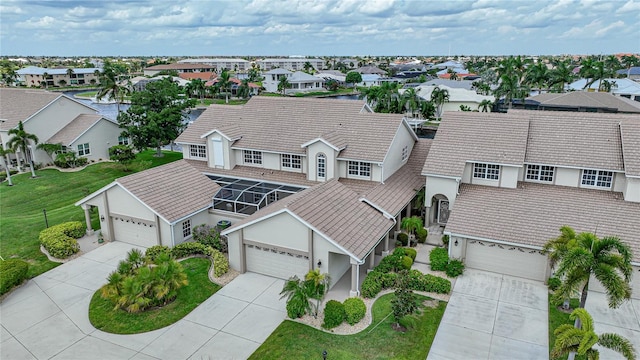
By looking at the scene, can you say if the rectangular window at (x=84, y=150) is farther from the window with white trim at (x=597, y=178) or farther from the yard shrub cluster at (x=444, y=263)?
the window with white trim at (x=597, y=178)

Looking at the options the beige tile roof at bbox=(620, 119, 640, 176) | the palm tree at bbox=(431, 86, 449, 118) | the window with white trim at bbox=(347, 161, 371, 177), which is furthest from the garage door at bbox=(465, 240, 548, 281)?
the palm tree at bbox=(431, 86, 449, 118)

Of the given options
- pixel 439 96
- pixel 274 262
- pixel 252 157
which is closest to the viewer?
pixel 274 262

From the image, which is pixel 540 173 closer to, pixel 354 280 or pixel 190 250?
pixel 354 280

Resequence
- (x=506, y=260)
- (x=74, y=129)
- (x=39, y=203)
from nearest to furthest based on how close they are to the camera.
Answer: (x=506, y=260)
(x=39, y=203)
(x=74, y=129)

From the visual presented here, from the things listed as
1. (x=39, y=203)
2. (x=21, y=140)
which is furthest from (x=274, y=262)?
(x=21, y=140)

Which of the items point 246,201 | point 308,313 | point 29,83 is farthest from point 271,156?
point 29,83

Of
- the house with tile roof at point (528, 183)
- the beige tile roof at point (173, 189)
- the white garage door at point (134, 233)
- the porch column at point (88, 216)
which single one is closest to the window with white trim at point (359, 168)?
the house with tile roof at point (528, 183)

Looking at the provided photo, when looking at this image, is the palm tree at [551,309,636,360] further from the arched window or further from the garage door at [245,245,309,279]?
the arched window

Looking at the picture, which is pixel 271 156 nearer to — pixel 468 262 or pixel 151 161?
pixel 468 262
